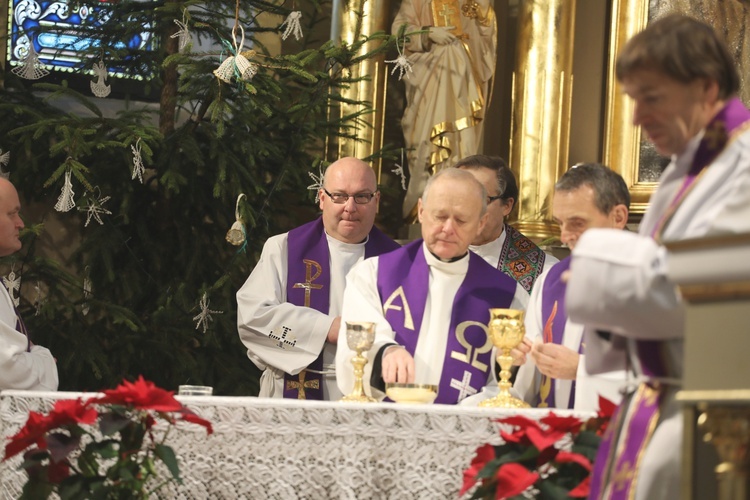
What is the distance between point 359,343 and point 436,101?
3.88 metres

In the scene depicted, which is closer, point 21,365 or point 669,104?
point 669,104

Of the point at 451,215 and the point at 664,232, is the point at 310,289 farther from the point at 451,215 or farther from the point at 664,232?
the point at 664,232

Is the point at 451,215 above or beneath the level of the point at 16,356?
above

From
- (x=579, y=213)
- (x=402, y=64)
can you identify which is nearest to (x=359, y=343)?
(x=579, y=213)

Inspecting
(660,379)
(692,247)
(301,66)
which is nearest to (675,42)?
(692,247)

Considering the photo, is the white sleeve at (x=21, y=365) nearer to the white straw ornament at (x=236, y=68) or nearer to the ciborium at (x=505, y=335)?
the ciborium at (x=505, y=335)

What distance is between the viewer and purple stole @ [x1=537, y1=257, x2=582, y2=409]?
436 centimetres

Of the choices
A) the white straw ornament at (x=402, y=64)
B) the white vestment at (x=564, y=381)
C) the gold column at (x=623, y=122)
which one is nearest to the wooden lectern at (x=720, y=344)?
the white vestment at (x=564, y=381)

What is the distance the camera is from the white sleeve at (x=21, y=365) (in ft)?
14.2

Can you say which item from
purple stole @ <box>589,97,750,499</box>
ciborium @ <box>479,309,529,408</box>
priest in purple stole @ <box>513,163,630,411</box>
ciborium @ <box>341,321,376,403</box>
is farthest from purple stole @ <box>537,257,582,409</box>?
purple stole @ <box>589,97,750,499</box>

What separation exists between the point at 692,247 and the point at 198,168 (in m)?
5.35

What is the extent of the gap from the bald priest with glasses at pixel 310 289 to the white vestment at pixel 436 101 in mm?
1774

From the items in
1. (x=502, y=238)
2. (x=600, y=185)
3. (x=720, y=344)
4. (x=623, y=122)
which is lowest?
(x=720, y=344)

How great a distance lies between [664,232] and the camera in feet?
7.76
